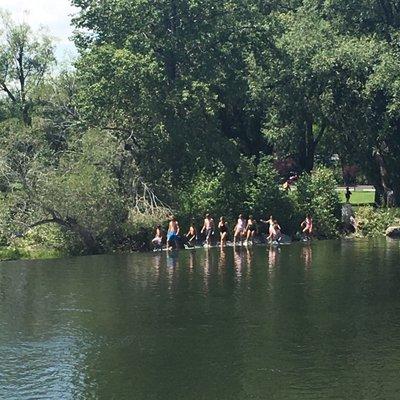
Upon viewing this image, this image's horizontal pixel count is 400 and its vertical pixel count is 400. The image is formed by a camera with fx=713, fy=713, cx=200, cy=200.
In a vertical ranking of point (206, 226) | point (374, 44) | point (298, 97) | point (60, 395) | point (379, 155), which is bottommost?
point (60, 395)

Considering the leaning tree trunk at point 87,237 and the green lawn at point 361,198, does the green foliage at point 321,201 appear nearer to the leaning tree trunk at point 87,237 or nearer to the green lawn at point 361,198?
the leaning tree trunk at point 87,237

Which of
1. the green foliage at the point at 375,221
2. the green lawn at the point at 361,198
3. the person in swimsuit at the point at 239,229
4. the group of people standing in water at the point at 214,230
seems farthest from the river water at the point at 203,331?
the green lawn at the point at 361,198

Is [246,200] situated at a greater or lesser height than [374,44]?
lesser

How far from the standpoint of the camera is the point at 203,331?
16.4 m

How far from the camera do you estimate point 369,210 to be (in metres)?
41.1

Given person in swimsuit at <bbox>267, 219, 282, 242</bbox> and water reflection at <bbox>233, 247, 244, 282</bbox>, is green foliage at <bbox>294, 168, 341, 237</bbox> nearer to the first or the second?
person in swimsuit at <bbox>267, 219, 282, 242</bbox>

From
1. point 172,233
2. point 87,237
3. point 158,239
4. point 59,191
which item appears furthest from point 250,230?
point 59,191

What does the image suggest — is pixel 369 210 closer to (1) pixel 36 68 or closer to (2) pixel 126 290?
(2) pixel 126 290

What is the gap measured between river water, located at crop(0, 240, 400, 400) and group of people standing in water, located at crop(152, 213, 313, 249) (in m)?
5.70

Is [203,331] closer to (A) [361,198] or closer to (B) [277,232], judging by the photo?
(B) [277,232]

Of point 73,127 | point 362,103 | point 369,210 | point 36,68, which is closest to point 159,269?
point 73,127

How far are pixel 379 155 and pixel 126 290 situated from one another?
28.4 meters

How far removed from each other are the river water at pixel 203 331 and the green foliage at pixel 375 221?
493 inches

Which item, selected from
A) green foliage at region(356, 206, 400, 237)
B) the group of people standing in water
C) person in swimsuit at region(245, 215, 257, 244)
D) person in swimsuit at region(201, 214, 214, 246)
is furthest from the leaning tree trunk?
green foliage at region(356, 206, 400, 237)
